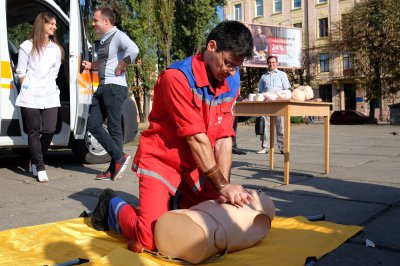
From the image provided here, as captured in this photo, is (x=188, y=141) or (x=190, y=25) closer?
(x=188, y=141)

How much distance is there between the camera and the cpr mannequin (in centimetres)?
274

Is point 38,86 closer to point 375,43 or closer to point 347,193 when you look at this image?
point 347,193

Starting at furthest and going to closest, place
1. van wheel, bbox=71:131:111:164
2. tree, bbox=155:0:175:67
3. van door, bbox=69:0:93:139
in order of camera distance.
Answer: tree, bbox=155:0:175:67
van wheel, bbox=71:131:111:164
van door, bbox=69:0:93:139

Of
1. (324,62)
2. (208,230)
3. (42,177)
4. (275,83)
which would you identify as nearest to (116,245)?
(208,230)

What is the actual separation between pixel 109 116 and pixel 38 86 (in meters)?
0.97

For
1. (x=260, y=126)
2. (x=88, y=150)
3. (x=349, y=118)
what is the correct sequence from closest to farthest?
(x=88, y=150) < (x=260, y=126) < (x=349, y=118)

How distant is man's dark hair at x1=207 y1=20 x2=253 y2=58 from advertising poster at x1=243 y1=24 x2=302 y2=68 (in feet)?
103

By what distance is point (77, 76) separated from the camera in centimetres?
655

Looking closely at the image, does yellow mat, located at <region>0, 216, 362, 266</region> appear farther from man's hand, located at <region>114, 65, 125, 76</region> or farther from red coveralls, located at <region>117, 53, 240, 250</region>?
man's hand, located at <region>114, 65, 125, 76</region>

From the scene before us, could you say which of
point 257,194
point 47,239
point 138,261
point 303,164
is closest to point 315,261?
point 257,194

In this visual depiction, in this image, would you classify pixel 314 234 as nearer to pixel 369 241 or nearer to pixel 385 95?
pixel 369 241

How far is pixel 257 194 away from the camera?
337cm

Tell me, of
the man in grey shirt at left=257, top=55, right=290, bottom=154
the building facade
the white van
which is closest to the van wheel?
the white van

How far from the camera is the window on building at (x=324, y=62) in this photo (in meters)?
46.6
